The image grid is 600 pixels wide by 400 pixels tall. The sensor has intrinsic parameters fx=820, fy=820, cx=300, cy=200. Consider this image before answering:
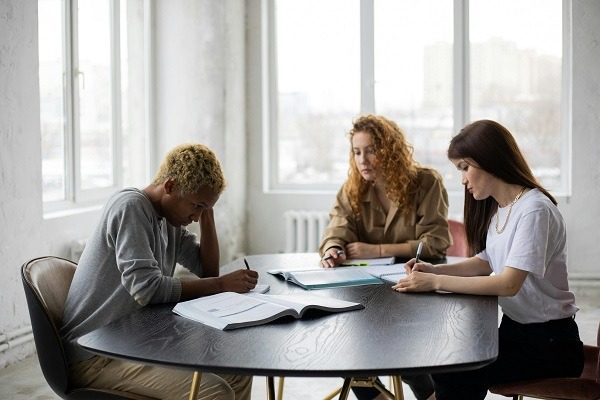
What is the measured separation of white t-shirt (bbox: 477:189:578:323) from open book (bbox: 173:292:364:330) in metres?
0.49

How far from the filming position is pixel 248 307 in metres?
2.13

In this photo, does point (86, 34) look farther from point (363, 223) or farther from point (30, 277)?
point (30, 277)

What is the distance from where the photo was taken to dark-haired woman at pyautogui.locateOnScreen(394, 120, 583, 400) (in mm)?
2299

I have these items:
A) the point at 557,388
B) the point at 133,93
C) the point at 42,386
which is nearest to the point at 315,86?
the point at 133,93

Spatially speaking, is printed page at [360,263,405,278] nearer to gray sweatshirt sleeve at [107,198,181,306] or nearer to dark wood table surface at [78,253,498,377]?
dark wood table surface at [78,253,498,377]

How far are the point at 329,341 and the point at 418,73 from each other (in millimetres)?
4666

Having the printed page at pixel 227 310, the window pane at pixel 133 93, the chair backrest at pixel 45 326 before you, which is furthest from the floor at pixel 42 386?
the window pane at pixel 133 93

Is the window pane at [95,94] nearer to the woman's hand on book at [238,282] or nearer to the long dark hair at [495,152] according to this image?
the woman's hand on book at [238,282]

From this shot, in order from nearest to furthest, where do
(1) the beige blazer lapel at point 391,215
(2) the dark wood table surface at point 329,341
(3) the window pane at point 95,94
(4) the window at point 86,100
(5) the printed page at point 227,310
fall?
(2) the dark wood table surface at point 329,341 → (5) the printed page at point 227,310 → (1) the beige blazer lapel at point 391,215 → (4) the window at point 86,100 → (3) the window pane at point 95,94

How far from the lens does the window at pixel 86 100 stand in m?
4.73

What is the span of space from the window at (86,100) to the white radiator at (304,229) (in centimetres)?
121

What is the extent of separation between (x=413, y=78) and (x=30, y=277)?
176 inches

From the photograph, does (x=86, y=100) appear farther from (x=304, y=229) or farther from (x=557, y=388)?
(x=557, y=388)

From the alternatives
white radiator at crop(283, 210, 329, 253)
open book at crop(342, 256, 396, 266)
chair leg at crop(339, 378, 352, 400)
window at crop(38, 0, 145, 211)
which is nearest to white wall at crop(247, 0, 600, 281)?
white radiator at crop(283, 210, 329, 253)
